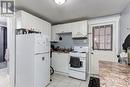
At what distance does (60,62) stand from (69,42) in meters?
1.04

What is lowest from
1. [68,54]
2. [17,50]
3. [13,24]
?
[68,54]

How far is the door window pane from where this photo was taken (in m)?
3.68

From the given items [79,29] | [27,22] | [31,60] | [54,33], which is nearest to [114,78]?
[31,60]

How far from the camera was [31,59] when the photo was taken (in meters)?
2.43

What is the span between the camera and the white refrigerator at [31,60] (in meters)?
2.42

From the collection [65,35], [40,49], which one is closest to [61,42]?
[65,35]

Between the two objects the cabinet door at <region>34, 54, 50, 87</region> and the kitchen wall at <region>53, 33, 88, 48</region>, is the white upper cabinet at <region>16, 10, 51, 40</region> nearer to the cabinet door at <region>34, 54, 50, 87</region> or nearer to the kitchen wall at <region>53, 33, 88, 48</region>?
the cabinet door at <region>34, 54, 50, 87</region>

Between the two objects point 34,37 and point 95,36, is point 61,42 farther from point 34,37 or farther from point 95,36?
point 34,37

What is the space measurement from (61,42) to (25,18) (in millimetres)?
2309

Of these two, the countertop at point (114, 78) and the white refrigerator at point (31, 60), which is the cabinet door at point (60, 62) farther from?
the countertop at point (114, 78)

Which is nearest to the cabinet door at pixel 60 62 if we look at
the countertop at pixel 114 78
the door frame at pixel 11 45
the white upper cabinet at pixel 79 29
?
the white upper cabinet at pixel 79 29

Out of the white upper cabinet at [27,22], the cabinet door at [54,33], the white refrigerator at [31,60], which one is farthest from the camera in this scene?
the cabinet door at [54,33]

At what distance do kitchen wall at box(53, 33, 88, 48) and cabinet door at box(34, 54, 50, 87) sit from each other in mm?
1770

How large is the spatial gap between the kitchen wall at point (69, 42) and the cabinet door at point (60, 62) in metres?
0.72
